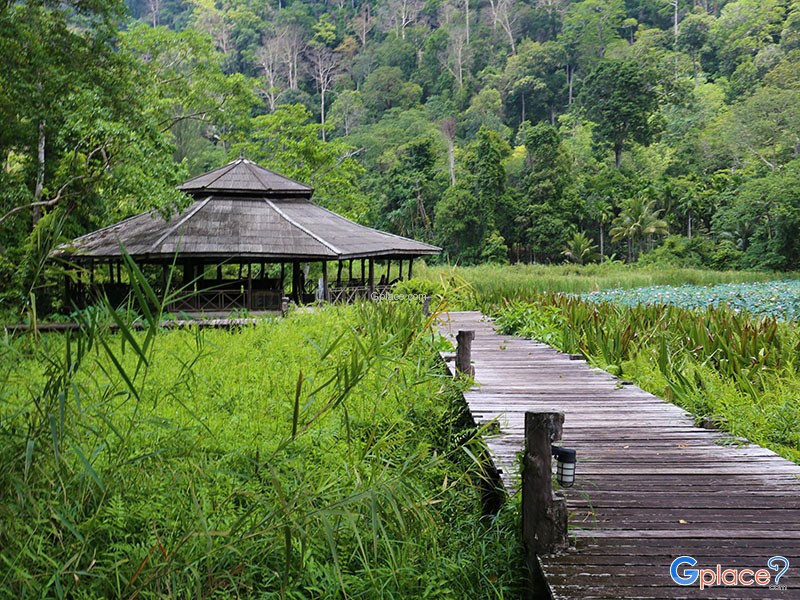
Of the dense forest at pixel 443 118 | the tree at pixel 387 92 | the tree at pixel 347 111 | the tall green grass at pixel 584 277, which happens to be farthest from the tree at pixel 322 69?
the tall green grass at pixel 584 277

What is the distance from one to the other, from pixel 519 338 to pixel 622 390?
3264mm

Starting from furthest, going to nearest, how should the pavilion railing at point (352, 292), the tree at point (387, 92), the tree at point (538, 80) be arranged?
the tree at point (387, 92) < the tree at point (538, 80) < the pavilion railing at point (352, 292)

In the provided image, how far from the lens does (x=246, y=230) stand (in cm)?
1341

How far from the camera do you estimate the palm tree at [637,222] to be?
29.4 metres

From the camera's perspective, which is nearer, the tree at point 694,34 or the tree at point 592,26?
the tree at point 694,34

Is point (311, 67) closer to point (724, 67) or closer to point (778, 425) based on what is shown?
point (724, 67)

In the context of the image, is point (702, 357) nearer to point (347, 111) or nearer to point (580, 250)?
point (580, 250)

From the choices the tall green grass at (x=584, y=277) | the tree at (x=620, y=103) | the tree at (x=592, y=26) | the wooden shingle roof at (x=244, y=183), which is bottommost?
the tall green grass at (x=584, y=277)

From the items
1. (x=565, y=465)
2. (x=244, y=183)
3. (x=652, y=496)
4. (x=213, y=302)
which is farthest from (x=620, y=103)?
(x=565, y=465)

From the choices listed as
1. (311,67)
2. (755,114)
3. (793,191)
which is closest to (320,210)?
(793,191)

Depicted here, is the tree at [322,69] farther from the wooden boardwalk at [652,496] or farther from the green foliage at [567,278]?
the wooden boardwalk at [652,496]

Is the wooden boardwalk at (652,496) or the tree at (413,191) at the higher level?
the tree at (413,191)

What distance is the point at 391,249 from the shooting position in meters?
14.8

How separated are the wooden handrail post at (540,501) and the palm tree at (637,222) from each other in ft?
94.0
